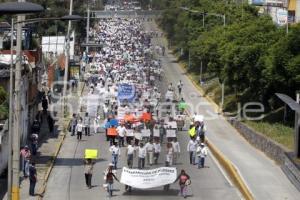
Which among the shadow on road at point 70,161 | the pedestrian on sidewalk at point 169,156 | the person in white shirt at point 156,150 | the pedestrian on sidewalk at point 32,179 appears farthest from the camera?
the shadow on road at point 70,161

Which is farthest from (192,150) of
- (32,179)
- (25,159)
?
(32,179)

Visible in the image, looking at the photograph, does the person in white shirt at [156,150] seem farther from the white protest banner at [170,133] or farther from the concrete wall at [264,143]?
the concrete wall at [264,143]

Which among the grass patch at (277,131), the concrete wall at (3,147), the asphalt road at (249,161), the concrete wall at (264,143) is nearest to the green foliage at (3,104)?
the concrete wall at (3,147)

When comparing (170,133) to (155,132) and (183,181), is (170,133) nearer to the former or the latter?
(155,132)

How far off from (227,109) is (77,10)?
47366 mm

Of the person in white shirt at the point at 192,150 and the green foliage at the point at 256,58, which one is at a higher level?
the green foliage at the point at 256,58

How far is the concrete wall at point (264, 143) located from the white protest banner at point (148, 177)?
600 centimetres

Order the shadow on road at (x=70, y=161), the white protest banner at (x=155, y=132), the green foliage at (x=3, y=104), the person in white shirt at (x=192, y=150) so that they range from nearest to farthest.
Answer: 1. the green foliage at (x=3, y=104)
2. the person in white shirt at (x=192, y=150)
3. the shadow on road at (x=70, y=161)
4. the white protest banner at (x=155, y=132)

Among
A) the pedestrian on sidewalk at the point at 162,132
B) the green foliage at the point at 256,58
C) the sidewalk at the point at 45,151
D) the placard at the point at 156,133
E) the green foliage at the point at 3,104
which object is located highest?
the green foliage at the point at 256,58

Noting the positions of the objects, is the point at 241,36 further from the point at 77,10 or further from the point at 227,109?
the point at 77,10

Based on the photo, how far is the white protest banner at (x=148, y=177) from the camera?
25.9m

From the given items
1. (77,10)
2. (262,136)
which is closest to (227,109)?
(262,136)

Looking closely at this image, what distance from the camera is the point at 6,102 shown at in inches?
1237

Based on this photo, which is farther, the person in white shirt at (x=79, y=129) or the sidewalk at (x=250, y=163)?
the person in white shirt at (x=79, y=129)
